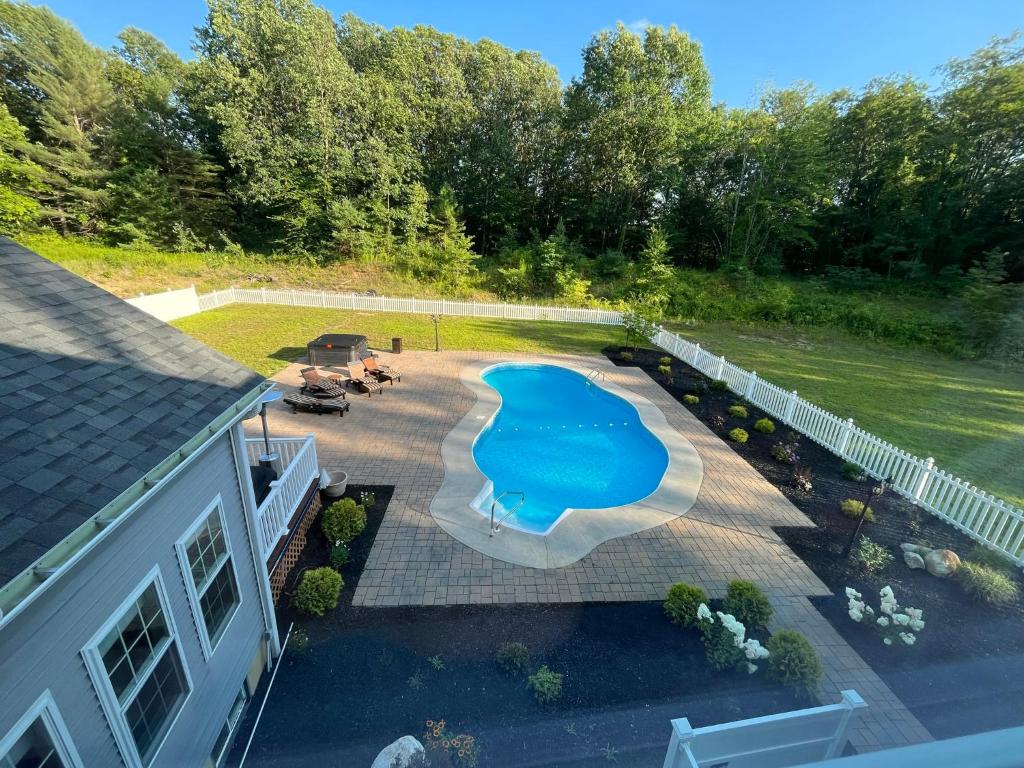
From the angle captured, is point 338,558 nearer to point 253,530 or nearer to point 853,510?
point 253,530

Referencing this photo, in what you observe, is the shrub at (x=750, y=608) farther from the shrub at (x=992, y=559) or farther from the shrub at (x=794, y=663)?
the shrub at (x=992, y=559)

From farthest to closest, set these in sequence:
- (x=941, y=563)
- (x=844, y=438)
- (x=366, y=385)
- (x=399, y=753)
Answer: (x=366, y=385), (x=844, y=438), (x=941, y=563), (x=399, y=753)

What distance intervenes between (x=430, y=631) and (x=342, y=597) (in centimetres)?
138

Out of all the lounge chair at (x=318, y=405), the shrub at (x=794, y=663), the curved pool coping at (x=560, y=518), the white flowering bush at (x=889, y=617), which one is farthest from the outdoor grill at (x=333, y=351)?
the white flowering bush at (x=889, y=617)

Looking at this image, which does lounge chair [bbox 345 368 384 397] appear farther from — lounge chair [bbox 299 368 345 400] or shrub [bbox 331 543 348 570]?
shrub [bbox 331 543 348 570]

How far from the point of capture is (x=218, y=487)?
4.14 metres

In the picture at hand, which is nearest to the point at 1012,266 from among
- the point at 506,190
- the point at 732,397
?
the point at 732,397

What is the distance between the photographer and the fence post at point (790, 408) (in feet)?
37.9

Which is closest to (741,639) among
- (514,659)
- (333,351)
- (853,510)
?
(514,659)

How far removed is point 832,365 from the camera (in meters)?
18.4

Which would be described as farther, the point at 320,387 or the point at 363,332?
the point at 363,332

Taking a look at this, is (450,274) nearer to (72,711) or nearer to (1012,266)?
(72,711)

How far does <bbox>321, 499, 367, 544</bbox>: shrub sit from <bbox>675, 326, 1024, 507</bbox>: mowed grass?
12625mm

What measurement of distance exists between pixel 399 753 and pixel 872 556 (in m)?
7.39
